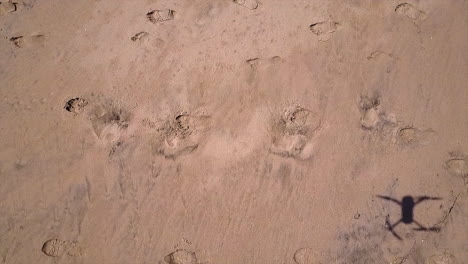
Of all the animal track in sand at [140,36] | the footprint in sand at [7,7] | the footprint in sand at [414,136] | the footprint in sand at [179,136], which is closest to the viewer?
the footprint in sand at [179,136]

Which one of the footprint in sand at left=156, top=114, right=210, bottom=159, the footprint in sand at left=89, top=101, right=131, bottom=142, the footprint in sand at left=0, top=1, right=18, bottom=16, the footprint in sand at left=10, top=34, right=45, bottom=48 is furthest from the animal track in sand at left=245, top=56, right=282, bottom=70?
the footprint in sand at left=0, top=1, right=18, bottom=16

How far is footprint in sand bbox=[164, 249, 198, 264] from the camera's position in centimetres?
394

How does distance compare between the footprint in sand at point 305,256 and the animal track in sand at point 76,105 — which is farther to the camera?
the animal track in sand at point 76,105

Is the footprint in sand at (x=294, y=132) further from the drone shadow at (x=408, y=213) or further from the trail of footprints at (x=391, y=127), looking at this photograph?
the drone shadow at (x=408, y=213)

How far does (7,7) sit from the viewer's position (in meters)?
4.68

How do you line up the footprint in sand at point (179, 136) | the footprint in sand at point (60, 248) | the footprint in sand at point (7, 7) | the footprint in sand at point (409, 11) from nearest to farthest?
the footprint in sand at point (60, 248) < the footprint in sand at point (179, 136) < the footprint in sand at point (7, 7) < the footprint in sand at point (409, 11)

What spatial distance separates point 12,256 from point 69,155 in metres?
1.22

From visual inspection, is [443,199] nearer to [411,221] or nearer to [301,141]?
[411,221]

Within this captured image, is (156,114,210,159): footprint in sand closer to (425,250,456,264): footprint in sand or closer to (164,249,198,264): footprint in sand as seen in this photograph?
(164,249,198,264): footprint in sand

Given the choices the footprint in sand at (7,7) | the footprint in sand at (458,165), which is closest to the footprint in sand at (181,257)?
the footprint in sand at (458,165)

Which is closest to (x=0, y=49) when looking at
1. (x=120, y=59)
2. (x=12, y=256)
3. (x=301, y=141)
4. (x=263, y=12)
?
(x=120, y=59)

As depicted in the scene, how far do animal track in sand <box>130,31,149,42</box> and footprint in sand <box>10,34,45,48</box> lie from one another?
1.17 meters

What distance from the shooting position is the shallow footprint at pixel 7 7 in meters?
4.65

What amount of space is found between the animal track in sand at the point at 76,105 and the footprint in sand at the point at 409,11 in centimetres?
421
